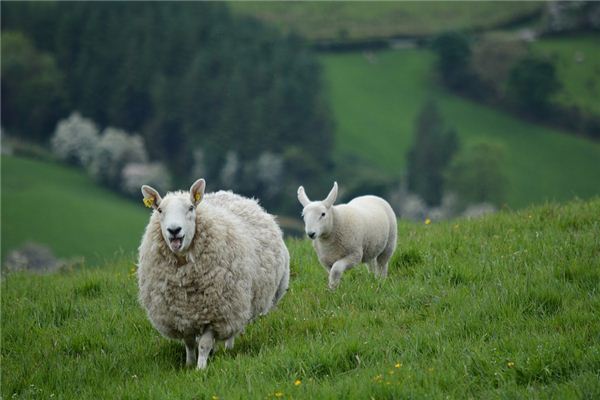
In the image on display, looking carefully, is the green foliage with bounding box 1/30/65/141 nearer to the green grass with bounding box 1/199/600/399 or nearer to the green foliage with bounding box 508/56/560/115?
the green foliage with bounding box 508/56/560/115

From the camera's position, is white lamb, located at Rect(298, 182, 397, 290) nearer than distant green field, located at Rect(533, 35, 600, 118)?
Yes

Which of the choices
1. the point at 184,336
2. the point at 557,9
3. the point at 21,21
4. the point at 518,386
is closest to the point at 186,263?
the point at 184,336

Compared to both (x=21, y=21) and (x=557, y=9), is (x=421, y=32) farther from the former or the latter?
(x=21, y=21)

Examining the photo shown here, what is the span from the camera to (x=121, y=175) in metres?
82.5

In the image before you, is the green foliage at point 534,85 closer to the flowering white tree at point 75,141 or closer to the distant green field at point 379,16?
the distant green field at point 379,16

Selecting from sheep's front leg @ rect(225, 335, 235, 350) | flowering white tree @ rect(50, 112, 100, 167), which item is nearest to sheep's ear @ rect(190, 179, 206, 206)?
sheep's front leg @ rect(225, 335, 235, 350)

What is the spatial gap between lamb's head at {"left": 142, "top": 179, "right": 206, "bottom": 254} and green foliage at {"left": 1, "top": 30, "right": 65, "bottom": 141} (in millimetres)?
93353

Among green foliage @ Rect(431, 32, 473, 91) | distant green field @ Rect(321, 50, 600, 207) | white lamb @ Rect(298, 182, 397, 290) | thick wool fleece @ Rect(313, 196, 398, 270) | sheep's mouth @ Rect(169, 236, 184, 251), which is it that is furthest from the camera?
green foliage @ Rect(431, 32, 473, 91)

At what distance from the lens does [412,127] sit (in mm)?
93062

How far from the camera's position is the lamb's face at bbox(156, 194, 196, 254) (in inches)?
284

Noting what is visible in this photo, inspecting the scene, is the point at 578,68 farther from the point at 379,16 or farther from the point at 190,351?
the point at 190,351

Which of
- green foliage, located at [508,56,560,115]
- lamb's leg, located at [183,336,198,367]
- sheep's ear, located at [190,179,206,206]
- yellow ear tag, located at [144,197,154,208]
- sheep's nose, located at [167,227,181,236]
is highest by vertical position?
sheep's ear, located at [190,179,206,206]

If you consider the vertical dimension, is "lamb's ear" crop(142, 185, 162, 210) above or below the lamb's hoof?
above

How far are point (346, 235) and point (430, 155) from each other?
80.4m
